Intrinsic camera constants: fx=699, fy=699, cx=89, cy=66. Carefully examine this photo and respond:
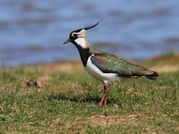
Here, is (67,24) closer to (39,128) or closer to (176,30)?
(176,30)

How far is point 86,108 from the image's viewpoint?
8.05 m

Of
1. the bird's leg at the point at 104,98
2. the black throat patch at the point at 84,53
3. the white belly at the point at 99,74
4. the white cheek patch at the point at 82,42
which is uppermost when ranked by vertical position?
the white cheek patch at the point at 82,42

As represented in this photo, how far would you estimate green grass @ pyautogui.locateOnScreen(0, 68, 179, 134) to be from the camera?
743 cm

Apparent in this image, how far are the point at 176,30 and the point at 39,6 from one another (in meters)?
5.60

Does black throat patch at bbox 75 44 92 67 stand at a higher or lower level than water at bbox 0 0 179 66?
higher

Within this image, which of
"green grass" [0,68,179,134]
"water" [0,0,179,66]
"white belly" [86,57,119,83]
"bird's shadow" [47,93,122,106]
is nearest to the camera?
"green grass" [0,68,179,134]

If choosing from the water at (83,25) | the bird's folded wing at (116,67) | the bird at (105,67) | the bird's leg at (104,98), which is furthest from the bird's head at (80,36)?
the water at (83,25)

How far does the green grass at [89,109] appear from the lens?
7434 mm

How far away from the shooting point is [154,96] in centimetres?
872

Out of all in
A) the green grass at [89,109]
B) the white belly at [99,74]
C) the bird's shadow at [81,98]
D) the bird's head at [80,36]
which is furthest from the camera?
the bird's shadow at [81,98]

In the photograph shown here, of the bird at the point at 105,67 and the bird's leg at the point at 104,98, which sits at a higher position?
the bird at the point at 105,67

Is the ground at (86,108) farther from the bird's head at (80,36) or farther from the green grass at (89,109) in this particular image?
the bird's head at (80,36)

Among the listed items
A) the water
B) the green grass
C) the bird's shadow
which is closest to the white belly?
the green grass

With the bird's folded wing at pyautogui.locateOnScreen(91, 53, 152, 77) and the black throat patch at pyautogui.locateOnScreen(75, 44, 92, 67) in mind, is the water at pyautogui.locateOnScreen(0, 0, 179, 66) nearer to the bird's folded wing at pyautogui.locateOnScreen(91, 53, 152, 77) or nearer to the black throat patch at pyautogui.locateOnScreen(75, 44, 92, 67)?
the black throat patch at pyautogui.locateOnScreen(75, 44, 92, 67)
